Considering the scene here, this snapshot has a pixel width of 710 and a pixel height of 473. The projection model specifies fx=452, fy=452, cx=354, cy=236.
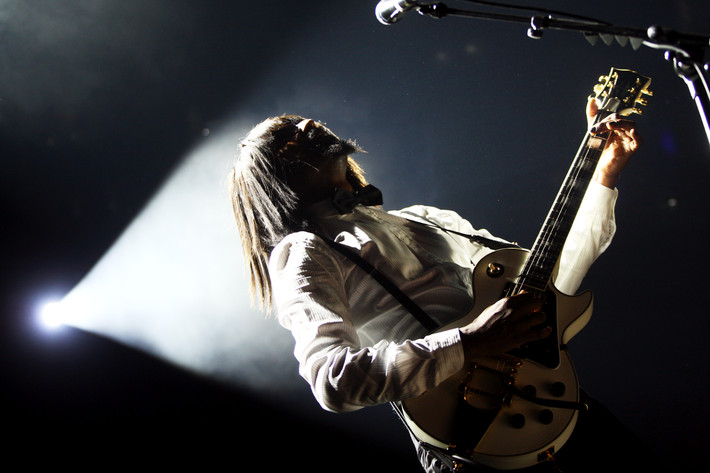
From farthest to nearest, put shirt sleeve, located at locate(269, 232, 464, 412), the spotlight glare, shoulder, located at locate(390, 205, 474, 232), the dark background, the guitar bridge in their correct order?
the spotlight glare → the dark background → shoulder, located at locate(390, 205, 474, 232) → the guitar bridge → shirt sleeve, located at locate(269, 232, 464, 412)

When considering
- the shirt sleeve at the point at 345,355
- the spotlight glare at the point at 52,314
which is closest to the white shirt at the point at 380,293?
the shirt sleeve at the point at 345,355

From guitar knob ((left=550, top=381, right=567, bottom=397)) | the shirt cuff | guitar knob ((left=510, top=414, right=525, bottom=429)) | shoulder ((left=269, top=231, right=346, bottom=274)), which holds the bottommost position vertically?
guitar knob ((left=510, top=414, right=525, bottom=429))

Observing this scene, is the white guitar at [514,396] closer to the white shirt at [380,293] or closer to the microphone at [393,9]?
the white shirt at [380,293]

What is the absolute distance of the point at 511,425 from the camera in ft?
3.98

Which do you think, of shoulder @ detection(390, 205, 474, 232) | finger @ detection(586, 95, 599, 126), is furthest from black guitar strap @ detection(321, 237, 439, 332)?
finger @ detection(586, 95, 599, 126)

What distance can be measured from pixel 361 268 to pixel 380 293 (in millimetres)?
111

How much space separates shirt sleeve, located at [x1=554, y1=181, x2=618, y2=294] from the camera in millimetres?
1636

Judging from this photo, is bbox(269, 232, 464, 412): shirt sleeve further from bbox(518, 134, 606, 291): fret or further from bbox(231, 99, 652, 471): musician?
bbox(518, 134, 606, 291): fret

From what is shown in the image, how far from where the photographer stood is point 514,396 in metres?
1.23

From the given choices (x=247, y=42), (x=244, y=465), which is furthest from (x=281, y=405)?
(x=247, y=42)

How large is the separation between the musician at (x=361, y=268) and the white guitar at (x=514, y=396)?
0.28 ft

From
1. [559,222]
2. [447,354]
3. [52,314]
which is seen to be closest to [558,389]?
[447,354]

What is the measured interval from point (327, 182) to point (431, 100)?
1.04 metres

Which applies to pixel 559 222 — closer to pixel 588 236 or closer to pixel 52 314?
pixel 588 236
